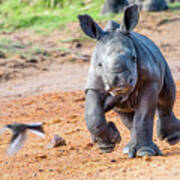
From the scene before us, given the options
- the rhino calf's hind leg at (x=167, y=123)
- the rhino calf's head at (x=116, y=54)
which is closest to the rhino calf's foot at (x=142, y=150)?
the rhino calf's head at (x=116, y=54)

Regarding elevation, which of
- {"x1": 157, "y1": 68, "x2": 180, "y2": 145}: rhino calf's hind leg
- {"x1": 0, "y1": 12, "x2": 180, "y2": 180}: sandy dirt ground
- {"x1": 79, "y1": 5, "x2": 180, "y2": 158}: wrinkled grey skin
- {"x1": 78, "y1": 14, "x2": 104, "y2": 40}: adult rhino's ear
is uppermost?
{"x1": 78, "y1": 14, "x2": 104, "y2": 40}: adult rhino's ear

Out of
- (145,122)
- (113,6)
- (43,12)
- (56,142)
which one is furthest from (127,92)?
(43,12)

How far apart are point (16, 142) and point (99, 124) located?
1620 mm

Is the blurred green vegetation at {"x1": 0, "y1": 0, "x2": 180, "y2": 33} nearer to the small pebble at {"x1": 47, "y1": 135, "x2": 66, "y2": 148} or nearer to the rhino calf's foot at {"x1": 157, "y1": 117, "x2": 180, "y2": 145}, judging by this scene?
the small pebble at {"x1": 47, "y1": 135, "x2": 66, "y2": 148}

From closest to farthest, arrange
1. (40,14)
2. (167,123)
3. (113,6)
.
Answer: (167,123)
(113,6)
(40,14)

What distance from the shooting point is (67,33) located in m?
15.9

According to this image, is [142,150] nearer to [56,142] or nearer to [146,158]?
[146,158]

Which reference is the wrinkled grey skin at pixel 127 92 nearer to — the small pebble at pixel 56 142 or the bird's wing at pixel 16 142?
the small pebble at pixel 56 142

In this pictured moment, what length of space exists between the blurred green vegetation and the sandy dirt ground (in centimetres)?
115

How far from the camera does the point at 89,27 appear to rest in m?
4.99

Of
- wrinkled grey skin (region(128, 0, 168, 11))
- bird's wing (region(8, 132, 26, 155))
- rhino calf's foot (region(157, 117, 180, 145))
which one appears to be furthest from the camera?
wrinkled grey skin (region(128, 0, 168, 11))

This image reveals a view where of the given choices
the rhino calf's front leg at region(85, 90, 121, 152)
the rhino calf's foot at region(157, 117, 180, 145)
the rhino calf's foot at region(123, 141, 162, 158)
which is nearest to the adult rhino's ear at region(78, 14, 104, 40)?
the rhino calf's front leg at region(85, 90, 121, 152)

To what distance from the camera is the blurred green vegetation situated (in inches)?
693

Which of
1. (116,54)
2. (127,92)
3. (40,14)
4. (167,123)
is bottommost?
(40,14)
